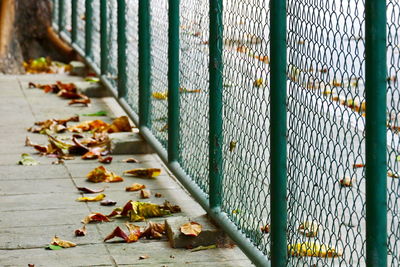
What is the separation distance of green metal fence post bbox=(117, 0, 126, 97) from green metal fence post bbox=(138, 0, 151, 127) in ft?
2.79

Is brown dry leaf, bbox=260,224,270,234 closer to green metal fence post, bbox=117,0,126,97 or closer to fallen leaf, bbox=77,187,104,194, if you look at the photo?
fallen leaf, bbox=77,187,104,194

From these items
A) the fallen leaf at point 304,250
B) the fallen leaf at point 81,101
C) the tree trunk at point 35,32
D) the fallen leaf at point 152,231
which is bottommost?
the fallen leaf at point 152,231

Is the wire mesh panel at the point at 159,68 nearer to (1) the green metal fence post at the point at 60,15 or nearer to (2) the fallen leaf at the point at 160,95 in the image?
(2) the fallen leaf at the point at 160,95

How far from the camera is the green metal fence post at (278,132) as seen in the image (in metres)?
4.14

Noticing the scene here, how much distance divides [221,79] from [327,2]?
1594 mm

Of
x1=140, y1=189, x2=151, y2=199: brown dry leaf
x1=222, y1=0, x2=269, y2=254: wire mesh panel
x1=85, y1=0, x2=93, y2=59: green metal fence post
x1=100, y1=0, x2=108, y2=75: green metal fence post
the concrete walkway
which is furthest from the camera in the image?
x1=85, y1=0, x2=93, y2=59: green metal fence post

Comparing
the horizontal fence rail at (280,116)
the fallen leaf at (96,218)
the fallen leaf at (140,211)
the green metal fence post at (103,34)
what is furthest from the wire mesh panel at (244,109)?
the green metal fence post at (103,34)

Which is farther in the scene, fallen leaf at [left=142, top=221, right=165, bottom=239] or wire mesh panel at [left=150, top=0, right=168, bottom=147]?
wire mesh panel at [left=150, top=0, right=168, bottom=147]

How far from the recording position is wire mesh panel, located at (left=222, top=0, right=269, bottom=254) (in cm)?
460

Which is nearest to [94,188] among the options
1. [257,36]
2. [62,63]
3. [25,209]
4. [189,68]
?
[25,209]

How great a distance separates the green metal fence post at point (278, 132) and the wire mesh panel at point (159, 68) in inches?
98.3

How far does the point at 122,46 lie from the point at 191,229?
10.8 feet

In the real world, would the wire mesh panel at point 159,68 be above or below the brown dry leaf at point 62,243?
above

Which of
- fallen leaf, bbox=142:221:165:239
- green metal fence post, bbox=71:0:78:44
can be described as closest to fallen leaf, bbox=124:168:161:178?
fallen leaf, bbox=142:221:165:239
